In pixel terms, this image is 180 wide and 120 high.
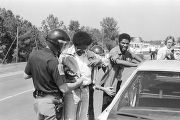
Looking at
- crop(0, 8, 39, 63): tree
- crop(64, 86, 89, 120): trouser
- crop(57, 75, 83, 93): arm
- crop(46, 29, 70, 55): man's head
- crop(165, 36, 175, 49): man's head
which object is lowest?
crop(64, 86, 89, 120): trouser

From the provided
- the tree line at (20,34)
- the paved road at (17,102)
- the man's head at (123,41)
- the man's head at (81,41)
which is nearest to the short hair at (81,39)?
the man's head at (81,41)

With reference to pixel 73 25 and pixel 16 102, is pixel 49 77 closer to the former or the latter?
pixel 16 102

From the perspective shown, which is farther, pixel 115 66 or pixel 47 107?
pixel 115 66

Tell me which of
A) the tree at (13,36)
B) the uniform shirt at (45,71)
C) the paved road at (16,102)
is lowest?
the paved road at (16,102)

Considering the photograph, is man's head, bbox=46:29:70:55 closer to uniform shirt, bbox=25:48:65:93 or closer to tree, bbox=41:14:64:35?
uniform shirt, bbox=25:48:65:93

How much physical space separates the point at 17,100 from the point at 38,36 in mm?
45291

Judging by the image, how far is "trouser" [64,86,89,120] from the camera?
4812mm

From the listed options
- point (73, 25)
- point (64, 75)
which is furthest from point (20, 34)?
point (64, 75)

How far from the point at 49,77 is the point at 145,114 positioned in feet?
3.78

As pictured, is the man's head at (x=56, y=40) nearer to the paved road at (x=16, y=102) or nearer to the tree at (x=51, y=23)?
the paved road at (x=16, y=102)

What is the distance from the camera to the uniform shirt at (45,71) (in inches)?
168

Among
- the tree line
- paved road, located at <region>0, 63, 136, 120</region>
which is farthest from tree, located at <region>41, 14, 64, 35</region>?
paved road, located at <region>0, 63, 136, 120</region>

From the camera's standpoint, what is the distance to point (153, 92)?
4746 mm

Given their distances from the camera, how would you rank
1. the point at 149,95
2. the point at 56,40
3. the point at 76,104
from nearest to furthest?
the point at 56,40, the point at 149,95, the point at 76,104
